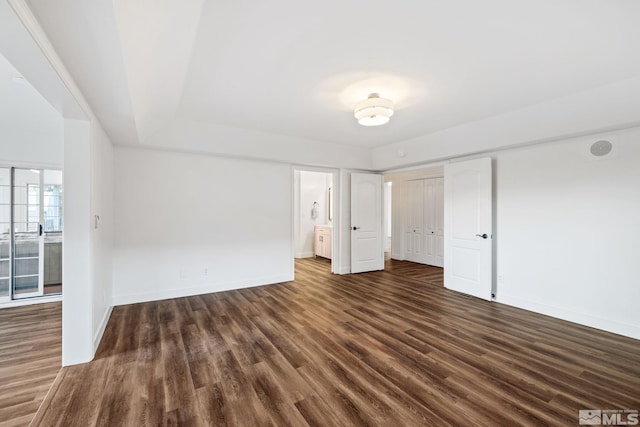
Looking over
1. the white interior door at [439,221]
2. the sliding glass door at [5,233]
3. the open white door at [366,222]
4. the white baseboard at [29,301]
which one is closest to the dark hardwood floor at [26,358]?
the white baseboard at [29,301]

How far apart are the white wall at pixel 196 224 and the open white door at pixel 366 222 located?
146cm

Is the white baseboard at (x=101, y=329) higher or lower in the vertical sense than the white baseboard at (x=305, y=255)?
lower

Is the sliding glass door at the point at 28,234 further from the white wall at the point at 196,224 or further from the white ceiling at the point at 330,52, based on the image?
the white ceiling at the point at 330,52

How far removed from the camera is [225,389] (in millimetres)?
2068

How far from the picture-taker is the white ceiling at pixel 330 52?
1.55m

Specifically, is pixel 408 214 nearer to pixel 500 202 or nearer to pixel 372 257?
pixel 372 257

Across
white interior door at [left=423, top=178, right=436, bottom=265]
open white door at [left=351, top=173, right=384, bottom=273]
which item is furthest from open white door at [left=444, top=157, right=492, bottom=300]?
white interior door at [left=423, top=178, right=436, bottom=265]

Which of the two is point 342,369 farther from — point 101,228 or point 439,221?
point 439,221

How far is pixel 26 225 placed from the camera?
3.96 meters

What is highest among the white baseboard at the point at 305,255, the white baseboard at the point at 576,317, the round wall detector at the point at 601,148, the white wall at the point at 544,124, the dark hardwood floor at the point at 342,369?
the white wall at the point at 544,124

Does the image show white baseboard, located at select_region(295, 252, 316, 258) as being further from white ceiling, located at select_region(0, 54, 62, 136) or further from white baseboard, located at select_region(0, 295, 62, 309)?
white ceiling, located at select_region(0, 54, 62, 136)

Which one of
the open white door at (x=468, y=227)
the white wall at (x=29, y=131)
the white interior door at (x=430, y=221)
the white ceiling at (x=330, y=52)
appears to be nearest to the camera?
the white ceiling at (x=330, y=52)

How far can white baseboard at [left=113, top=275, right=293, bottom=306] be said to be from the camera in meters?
3.88

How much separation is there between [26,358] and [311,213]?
20.2 ft
